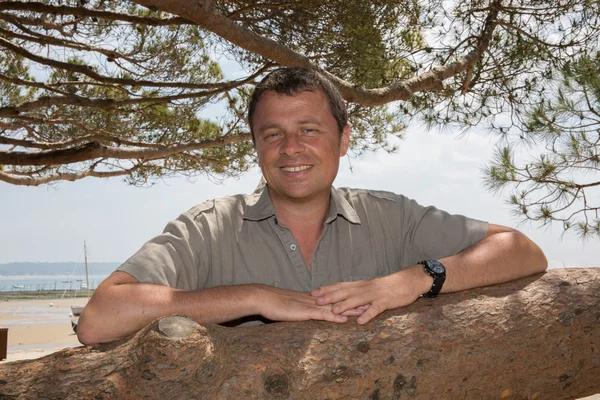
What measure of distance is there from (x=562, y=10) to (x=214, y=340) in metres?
4.67

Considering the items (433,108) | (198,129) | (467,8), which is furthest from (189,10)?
(198,129)

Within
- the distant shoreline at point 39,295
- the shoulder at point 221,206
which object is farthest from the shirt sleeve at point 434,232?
the distant shoreline at point 39,295

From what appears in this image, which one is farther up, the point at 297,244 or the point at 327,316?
the point at 297,244

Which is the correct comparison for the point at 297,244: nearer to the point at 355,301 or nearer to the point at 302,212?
the point at 302,212

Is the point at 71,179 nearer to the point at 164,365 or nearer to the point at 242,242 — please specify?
the point at 242,242

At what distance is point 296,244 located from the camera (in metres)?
1.60

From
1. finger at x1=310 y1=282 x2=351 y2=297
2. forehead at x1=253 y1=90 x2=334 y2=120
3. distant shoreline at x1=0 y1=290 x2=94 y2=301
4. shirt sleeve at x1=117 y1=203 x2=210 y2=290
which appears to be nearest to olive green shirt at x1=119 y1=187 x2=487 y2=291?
shirt sleeve at x1=117 y1=203 x2=210 y2=290

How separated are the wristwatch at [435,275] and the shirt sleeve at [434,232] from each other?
0.97 ft

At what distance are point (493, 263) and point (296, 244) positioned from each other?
1.83 feet

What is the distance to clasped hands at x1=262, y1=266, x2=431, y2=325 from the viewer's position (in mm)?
1086

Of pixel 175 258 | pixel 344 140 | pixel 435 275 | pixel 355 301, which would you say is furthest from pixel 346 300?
pixel 344 140

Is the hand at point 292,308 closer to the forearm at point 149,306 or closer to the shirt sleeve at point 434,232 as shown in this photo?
the forearm at point 149,306

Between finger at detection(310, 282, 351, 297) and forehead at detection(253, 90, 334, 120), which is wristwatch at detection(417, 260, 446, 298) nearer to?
finger at detection(310, 282, 351, 297)

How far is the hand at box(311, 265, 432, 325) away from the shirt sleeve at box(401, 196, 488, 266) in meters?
0.38
